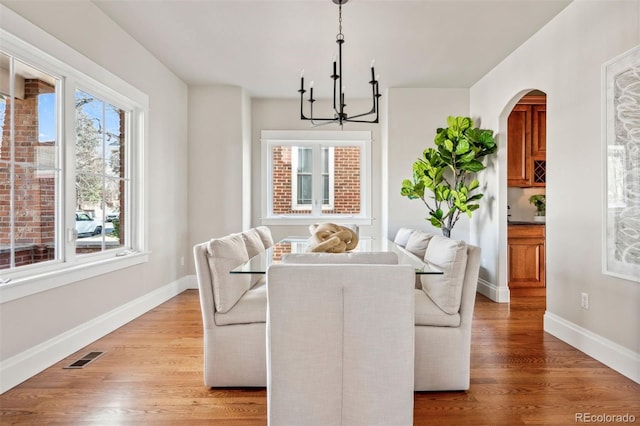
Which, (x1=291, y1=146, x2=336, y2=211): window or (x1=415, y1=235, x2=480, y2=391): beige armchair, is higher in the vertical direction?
(x1=291, y1=146, x2=336, y2=211): window

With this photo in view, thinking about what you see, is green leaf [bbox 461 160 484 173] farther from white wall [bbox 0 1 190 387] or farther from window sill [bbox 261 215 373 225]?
white wall [bbox 0 1 190 387]

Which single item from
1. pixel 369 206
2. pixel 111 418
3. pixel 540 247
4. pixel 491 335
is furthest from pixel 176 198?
pixel 540 247

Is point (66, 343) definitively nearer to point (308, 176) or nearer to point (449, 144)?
point (308, 176)

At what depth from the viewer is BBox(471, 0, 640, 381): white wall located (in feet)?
7.96

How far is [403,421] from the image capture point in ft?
5.19

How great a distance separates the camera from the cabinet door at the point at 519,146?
4.66 m

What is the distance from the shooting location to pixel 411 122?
499 centimetres

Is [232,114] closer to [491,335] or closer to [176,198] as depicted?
[176,198]

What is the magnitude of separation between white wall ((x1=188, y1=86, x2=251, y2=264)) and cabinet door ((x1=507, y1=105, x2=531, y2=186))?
11.5 ft

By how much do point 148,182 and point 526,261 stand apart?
4403 mm

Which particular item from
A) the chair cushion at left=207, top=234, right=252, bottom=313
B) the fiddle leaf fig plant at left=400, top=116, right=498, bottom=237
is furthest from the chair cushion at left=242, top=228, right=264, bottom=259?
the fiddle leaf fig plant at left=400, top=116, right=498, bottom=237

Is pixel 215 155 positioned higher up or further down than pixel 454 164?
higher up

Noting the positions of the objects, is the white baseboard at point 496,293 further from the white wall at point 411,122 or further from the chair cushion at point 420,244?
the chair cushion at point 420,244

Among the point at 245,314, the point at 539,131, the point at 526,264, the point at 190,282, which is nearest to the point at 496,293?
the point at 526,264
